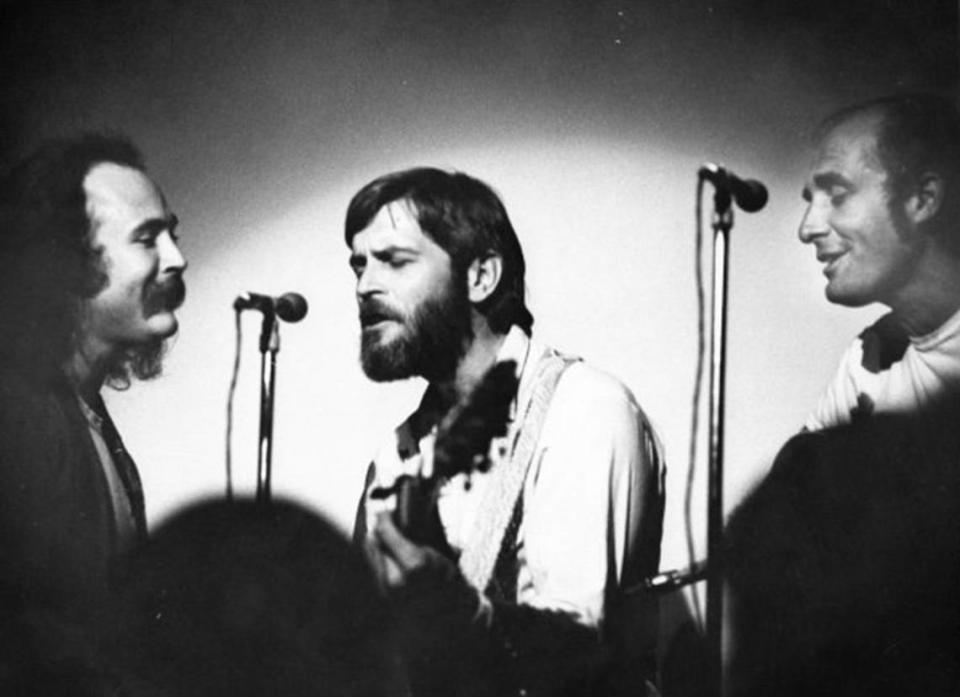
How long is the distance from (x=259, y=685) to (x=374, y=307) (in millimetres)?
824

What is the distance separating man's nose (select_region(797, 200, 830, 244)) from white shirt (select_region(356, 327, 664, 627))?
0.50 metres

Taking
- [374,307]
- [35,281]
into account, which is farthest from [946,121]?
[35,281]

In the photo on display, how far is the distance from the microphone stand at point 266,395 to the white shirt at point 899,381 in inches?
44.5

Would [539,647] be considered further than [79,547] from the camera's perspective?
No

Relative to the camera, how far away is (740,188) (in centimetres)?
249

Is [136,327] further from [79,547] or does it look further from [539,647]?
[539,647]

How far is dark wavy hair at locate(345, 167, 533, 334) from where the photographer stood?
8.23 feet

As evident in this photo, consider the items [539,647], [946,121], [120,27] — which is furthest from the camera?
[120,27]

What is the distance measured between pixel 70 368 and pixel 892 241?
179 cm

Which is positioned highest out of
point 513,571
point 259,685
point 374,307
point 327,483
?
point 374,307

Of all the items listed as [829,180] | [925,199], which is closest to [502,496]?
[829,180]

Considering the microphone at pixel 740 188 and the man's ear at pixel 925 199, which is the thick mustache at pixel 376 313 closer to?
the microphone at pixel 740 188

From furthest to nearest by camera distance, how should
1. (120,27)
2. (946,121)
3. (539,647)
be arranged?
(120,27) < (946,121) < (539,647)

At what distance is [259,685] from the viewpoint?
2471mm
